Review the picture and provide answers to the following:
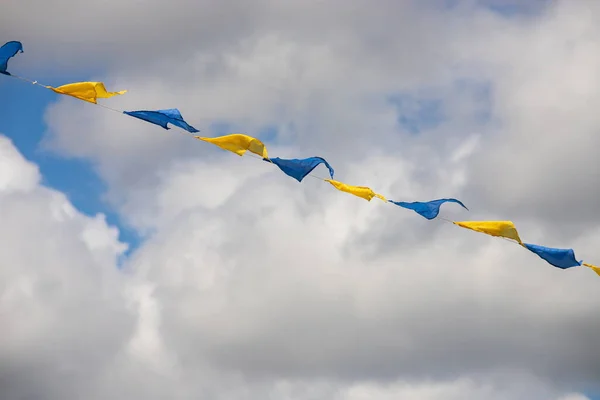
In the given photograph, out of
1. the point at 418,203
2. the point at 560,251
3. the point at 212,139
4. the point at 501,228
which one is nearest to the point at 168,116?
Result: the point at 212,139

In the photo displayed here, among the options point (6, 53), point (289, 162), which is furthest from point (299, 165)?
point (6, 53)

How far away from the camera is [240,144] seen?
1330 inches

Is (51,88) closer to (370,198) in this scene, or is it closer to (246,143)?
(246,143)

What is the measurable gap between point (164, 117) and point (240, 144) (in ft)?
9.32

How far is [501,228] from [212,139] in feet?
35.9

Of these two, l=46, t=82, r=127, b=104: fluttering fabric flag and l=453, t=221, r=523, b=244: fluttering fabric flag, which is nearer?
l=46, t=82, r=127, b=104: fluttering fabric flag

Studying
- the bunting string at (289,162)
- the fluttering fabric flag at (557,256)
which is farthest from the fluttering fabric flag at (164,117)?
the fluttering fabric flag at (557,256)

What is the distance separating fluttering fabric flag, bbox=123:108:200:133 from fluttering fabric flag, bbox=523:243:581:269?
1316 centimetres

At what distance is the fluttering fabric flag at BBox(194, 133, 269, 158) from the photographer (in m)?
33.7

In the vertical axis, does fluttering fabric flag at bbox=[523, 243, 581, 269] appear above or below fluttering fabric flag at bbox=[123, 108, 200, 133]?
below

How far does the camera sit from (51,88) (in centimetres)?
3244

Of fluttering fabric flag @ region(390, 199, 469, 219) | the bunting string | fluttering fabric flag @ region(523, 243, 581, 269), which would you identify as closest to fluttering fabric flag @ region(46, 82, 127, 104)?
the bunting string

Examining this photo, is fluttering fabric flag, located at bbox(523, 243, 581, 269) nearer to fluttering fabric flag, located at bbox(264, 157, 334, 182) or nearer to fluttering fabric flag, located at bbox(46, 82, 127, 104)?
fluttering fabric flag, located at bbox(264, 157, 334, 182)

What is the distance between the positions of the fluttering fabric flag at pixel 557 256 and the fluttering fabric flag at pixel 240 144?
10379 millimetres
